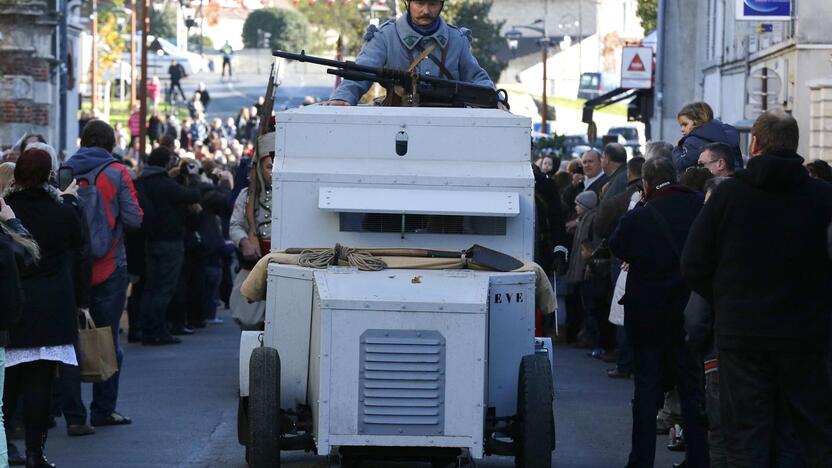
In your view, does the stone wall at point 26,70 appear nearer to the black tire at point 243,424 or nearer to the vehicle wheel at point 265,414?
the black tire at point 243,424

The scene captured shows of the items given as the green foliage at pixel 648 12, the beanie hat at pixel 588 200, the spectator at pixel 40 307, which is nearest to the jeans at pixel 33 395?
the spectator at pixel 40 307

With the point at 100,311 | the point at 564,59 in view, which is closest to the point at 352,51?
the point at 564,59

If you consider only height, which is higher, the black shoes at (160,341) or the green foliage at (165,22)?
the green foliage at (165,22)

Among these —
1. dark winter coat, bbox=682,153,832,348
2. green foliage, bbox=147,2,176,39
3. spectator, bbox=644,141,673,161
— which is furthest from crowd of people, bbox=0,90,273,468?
green foliage, bbox=147,2,176,39

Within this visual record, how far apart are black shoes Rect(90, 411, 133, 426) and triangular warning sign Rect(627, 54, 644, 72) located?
3075 cm

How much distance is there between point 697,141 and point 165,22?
11194 cm

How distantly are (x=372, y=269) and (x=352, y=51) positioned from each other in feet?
252

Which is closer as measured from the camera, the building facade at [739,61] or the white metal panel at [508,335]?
the white metal panel at [508,335]

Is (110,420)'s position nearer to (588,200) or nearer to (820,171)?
(820,171)

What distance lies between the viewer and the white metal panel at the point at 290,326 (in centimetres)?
943

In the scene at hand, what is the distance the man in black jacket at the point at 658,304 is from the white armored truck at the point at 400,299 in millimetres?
702

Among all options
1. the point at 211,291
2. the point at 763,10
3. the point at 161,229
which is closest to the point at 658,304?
the point at 161,229

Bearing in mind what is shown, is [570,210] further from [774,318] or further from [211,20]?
[211,20]

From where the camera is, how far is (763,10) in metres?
25.6
